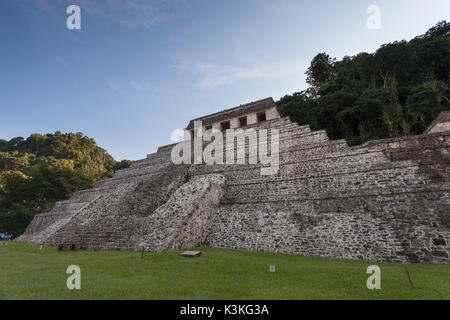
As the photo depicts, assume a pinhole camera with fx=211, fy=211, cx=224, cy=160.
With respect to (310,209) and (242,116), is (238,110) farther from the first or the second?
(310,209)

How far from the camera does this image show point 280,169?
12.1 meters

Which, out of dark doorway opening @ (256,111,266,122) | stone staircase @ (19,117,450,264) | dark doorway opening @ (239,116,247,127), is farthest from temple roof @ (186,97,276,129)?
stone staircase @ (19,117,450,264)

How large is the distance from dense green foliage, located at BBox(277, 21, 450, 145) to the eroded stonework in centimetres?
546

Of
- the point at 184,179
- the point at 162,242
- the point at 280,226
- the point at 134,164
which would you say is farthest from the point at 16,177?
the point at 280,226

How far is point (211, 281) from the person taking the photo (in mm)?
4188

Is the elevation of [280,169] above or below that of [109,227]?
above

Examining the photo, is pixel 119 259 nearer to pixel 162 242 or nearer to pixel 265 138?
pixel 162 242

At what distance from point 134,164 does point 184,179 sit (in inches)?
434

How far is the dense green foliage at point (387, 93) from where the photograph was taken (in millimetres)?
17156

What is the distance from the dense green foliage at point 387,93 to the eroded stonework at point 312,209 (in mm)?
5457

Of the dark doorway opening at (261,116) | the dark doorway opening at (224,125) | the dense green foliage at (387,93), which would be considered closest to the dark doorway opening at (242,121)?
the dark doorway opening at (224,125)

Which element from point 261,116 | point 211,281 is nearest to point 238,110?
point 261,116

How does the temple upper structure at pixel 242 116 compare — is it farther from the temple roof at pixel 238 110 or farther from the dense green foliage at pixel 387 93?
the dense green foliage at pixel 387 93

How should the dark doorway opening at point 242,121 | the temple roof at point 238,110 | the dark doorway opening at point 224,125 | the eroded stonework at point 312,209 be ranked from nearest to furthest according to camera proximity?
the eroded stonework at point 312,209 < the temple roof at point 238,110 < the dark doorway opening at point 242,121 < the dark doorway opening at point 224,125
